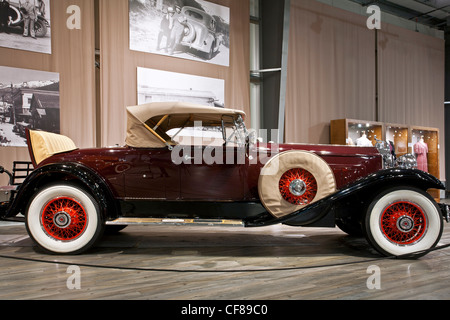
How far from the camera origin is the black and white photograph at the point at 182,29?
6.01 meters

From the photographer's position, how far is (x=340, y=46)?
8258mm

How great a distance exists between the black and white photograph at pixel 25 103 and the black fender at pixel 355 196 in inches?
166

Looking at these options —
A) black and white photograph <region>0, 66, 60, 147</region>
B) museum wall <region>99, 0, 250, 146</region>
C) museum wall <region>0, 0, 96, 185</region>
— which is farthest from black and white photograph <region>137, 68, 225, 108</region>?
black and white photograph <region>0, 66, 60, 147</region>

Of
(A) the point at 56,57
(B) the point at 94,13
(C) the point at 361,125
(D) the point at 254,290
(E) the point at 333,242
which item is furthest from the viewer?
(C) the point at 361,125

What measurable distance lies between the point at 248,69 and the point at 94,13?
133 inches

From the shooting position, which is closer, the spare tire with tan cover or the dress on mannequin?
the spare tire with tan cover

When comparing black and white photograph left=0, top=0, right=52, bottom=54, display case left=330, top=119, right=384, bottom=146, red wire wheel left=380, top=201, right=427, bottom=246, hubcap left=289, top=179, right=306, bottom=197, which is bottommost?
red wire wheel left=380, top=201, right=427, bottom=246

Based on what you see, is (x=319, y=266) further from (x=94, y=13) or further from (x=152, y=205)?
(x=94, y=13)

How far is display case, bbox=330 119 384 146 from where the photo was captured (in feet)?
25.0

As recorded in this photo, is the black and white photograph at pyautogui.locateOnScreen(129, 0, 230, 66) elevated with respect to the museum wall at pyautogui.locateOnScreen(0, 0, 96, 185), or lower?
elevated

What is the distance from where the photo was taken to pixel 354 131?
7.88 metres

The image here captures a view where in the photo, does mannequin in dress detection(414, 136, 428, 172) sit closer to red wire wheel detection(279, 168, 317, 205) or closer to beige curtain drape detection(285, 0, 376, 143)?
beige curtain drape detection(285, 0, 376, 143)

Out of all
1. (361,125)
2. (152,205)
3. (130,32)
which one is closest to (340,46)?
(361,125)

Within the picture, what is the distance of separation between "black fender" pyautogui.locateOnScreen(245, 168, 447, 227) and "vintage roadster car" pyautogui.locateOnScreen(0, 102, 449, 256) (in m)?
0.01
